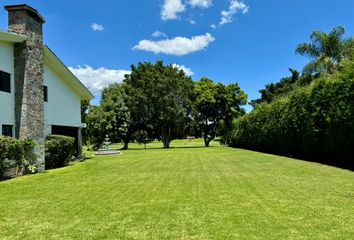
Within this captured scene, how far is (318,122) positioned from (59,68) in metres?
14.5

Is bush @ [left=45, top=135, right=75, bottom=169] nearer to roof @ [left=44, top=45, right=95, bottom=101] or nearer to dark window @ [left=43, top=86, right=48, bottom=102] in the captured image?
dark window @ [left=43, top=86, right=48, bottom=102]

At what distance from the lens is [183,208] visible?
20.9ft

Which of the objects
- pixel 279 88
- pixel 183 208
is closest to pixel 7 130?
pixel 183 208

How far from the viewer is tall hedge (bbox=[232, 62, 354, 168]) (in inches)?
499

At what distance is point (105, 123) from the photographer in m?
37.9

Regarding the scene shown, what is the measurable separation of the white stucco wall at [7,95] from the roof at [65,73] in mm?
2397

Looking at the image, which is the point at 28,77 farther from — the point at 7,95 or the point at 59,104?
the point at 59,104

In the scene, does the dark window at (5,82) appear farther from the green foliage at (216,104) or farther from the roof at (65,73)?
the green foliage at (216,104)

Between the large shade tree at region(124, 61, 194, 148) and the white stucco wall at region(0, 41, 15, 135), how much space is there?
23.7m

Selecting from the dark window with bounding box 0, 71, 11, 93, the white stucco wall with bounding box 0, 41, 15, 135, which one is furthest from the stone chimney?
the dark window with bounding box 0, 71, 11, 93

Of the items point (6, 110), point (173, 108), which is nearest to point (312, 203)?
point (6, 110)

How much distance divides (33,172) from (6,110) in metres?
2.79

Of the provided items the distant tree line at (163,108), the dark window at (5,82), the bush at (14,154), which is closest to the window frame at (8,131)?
the bush at (14,154)

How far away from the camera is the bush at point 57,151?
15320 millimetres
